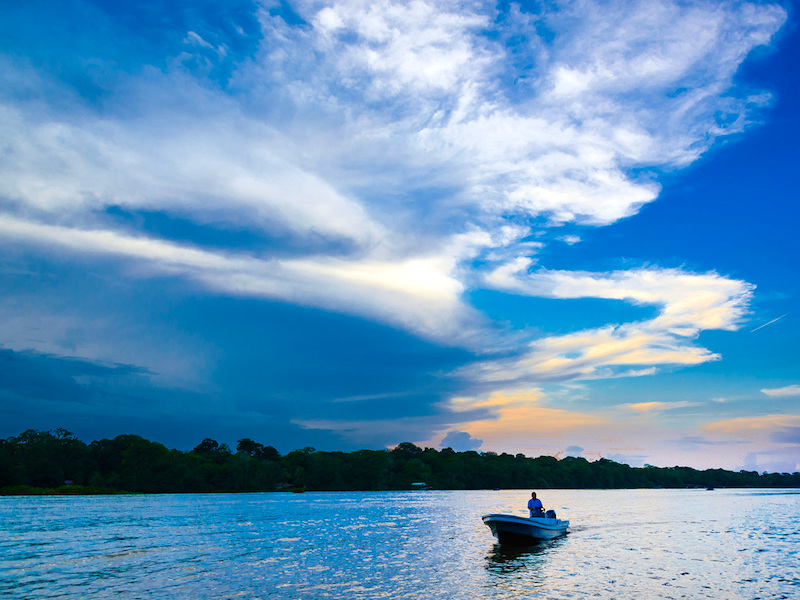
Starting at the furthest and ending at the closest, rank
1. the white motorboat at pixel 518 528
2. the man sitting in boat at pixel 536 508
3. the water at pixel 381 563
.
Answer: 1. the man sitting in boat at pixel 536 508
2. the white motorboat at pixel 518 528
3. the water at pixel 381 563

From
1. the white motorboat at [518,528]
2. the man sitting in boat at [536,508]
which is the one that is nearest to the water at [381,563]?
the white motorboat at [518,528]

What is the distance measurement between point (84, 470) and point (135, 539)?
148854mm

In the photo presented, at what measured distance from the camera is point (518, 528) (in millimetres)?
46500

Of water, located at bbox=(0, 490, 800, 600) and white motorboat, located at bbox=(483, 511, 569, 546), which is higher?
white motorboat, located at bbox=(483, 511, 569, 546)

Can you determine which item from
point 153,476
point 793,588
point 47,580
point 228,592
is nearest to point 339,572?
point 228,592

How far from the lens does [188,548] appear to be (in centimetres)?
4700

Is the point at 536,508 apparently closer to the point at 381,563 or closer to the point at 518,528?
the point at 518,528

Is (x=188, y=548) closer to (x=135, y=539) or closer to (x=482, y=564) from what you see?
(x=135, y=539)

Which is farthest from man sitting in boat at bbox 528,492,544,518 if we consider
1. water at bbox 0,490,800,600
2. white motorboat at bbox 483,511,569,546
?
water at bbox 0,490,800,600

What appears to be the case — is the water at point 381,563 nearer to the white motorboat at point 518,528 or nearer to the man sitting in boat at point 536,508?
the white motorboat at point 518,528

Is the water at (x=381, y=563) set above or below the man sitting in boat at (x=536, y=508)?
below

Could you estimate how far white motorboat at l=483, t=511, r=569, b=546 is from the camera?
4584 cm

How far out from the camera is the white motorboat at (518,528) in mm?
45844

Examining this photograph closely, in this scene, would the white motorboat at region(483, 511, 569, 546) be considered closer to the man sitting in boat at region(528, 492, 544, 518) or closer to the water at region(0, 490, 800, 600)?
the man sitting in boat at region(528, 492, 544, 518)
